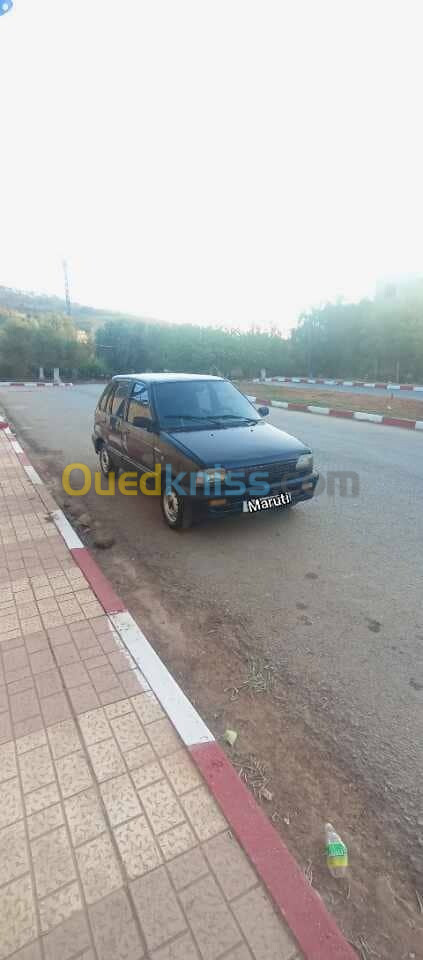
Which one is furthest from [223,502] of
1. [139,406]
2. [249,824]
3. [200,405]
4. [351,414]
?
[351,414]

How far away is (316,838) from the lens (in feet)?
5.64

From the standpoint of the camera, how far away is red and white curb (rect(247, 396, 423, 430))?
11500 mm

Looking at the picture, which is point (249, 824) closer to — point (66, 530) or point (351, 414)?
point (66, 530)

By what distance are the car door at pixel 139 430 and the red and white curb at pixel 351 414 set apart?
7.29m

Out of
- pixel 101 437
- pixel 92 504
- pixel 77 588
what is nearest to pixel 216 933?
pixel 77 588

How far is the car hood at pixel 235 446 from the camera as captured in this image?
167 inches

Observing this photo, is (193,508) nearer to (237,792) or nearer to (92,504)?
(92,504)

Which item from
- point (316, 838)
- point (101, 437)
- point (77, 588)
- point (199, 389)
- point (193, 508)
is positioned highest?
point (199, 389)

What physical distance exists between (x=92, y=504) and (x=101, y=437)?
4.29ft

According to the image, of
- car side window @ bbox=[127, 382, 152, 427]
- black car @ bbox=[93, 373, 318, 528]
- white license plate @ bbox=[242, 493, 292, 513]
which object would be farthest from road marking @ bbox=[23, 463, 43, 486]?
white license plate @ bbox=[242, 493, 292, 513]

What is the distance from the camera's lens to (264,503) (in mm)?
4387

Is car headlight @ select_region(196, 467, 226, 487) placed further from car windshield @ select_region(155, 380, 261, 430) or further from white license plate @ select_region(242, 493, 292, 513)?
car windshield @ select_region(155, 380, 261, 430)

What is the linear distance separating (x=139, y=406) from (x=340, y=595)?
317 centimetres

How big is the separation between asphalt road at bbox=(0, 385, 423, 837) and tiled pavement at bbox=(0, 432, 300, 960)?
2.51ft
